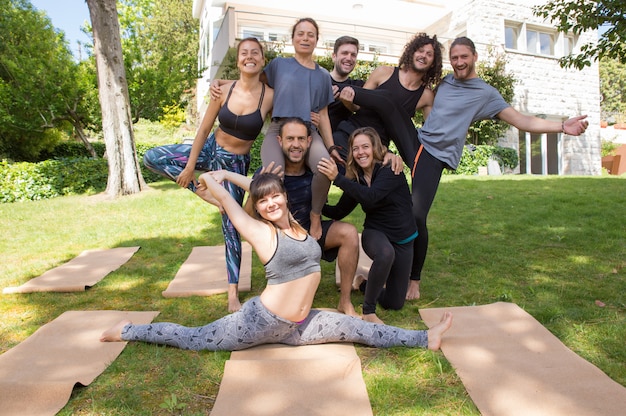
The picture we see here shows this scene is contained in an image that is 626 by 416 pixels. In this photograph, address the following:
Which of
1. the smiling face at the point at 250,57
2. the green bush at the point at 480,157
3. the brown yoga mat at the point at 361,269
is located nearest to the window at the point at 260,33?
the green bush at the point at 480,157

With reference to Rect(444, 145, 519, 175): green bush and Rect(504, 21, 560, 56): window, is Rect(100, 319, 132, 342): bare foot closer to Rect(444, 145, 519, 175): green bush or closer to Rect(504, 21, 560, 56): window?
Rect(444, 145, 519, 175): green bush

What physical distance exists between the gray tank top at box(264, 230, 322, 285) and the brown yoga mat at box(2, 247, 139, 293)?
2514 millimetres

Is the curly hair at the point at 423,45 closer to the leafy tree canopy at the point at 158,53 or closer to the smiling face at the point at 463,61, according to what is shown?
the smiling face at the point at 463,61

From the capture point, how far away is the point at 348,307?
11.8ft

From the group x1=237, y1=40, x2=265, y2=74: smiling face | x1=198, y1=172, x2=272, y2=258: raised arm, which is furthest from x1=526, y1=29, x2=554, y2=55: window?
x1=198, y1=172, x2=272, y2=258: raised arm

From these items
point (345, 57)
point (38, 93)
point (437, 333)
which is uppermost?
point (38, 93)

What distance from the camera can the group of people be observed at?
114 inches

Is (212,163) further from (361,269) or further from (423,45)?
(423,45)

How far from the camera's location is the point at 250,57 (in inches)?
141

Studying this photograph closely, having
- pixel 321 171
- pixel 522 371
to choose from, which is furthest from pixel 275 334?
pixel 522 371

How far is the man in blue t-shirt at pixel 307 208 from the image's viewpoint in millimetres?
3434

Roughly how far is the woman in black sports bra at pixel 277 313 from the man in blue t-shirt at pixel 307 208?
52cm

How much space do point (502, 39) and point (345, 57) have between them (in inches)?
580

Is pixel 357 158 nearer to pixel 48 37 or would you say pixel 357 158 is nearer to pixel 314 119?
pixel 314 119
